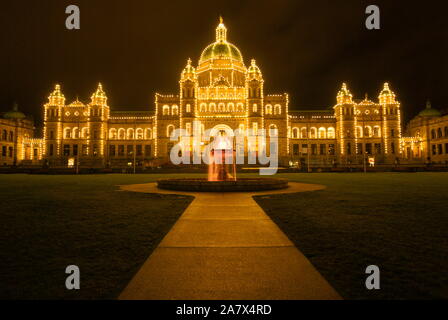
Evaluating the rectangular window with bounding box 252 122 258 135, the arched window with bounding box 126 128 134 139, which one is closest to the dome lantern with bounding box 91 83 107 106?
the arched window with bounding box 126 128 134 139

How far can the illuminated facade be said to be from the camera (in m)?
65.7

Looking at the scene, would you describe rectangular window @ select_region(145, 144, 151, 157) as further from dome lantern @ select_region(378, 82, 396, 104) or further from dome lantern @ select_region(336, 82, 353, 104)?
dome lantern @ select_region(378, 82, 396, 104)

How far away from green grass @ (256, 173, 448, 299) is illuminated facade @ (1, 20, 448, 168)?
54096mm

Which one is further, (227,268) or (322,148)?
(322,148)

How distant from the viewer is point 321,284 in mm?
3805

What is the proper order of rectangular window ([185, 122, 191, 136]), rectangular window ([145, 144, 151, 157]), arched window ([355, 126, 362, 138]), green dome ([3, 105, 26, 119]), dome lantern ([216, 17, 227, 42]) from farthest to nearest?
green dome ([3, 105, 26, 119]), dome lantern ([216, 17, 227, 42]), rectangular window ([145, 144, 151, 157]), arched window ([355, 126, 362, 138]), rectangular window ([185, 122, 191, 136])

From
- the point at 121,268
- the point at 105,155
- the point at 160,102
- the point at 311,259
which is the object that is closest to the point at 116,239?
the point at 121,268

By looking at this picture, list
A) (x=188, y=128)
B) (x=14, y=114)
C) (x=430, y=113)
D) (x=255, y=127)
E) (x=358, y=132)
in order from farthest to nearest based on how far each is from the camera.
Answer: (x=14, y=114) < (x=430, y=113) < (x=358, y=132) < (x=255, y=127) < (x=188, y=128)

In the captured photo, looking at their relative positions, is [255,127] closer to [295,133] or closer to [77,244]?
[295,133]

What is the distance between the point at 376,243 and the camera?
19.2 feet

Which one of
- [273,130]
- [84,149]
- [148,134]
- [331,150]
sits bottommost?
[331,150]

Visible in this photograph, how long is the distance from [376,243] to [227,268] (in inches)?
134

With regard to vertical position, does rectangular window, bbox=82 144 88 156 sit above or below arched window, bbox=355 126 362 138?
below

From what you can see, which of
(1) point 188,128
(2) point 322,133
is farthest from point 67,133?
(2) point 322,133
